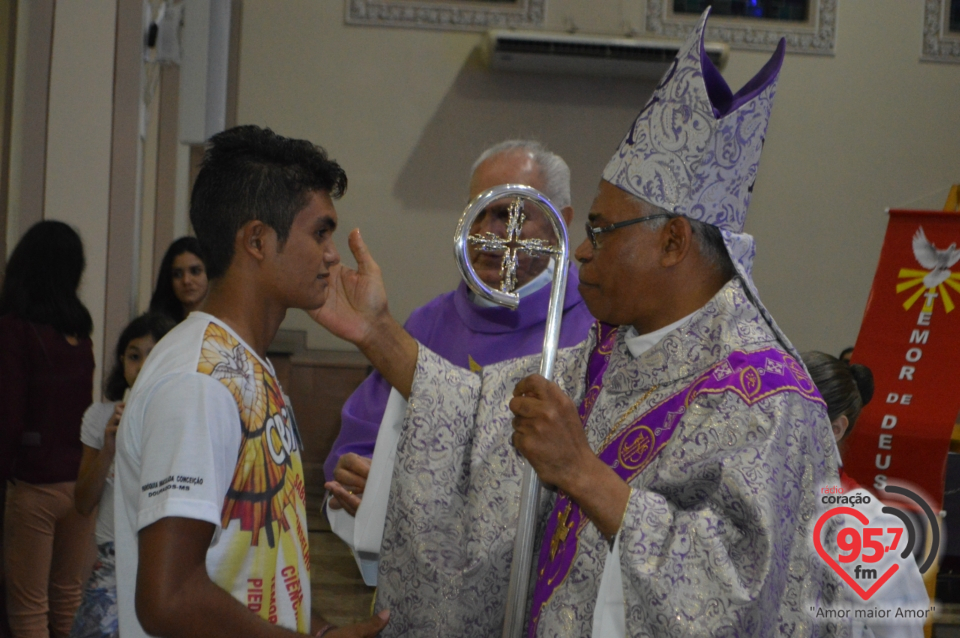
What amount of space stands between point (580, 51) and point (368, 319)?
247 inches

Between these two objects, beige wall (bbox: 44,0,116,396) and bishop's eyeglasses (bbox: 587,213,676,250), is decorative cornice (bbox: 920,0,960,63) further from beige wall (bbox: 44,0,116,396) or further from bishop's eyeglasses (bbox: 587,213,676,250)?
bishop's eyeglasses (bbox: 587,213,676,250)

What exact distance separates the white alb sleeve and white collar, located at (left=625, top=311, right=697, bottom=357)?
79 centimetres

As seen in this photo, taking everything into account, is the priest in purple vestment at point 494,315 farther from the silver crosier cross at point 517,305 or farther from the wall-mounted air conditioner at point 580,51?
the wall-mounted air conditioner at point 580,51

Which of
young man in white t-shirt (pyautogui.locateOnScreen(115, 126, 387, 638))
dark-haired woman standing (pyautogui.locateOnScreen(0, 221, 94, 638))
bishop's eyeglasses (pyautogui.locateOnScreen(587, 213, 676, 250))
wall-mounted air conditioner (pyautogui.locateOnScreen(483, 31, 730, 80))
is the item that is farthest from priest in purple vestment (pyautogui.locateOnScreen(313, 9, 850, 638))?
wall-mounted air conditioner (pyautogui.locateOnScreen(483, 31, 730, 80))

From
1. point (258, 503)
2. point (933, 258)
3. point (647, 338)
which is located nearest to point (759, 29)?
point (933, 258)

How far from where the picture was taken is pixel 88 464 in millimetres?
2908

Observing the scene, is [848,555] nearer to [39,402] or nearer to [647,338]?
[647,338]

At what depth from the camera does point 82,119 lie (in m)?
3.62

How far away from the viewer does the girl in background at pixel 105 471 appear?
97.7 inches

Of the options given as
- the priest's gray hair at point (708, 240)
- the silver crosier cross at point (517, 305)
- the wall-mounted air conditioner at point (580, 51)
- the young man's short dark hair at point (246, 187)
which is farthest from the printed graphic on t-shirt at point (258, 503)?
the wall-mounted air conditioner at point (580, 51)

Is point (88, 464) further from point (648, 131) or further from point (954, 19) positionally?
point (954, 19)

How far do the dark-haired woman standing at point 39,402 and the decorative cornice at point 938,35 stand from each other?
7718mm

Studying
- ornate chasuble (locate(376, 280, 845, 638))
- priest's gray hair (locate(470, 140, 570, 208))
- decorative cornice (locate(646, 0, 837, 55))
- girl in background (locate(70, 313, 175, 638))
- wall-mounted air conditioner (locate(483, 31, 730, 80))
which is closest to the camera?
ornate chasuble (locate(376, 280, 845, 638))

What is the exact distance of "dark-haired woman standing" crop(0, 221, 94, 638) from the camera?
292cm
